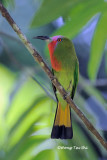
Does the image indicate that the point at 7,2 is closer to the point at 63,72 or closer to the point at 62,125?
the point at 63,72

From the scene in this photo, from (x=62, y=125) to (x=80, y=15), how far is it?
0.36 meters

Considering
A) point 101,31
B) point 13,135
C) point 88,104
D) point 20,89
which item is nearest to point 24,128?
point 13,135

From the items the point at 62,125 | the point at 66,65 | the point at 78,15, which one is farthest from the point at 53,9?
the point at 62,125

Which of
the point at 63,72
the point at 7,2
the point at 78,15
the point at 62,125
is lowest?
the point at 62,125

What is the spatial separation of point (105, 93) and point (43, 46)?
31 cm

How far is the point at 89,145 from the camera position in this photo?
894mm

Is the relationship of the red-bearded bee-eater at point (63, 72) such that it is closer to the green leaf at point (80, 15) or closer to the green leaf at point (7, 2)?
the green leaf at point (80, 15)

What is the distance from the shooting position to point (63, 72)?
81 cm

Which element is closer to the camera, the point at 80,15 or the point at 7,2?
the point at 80,15

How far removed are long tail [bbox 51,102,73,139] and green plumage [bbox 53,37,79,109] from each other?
0.08ft

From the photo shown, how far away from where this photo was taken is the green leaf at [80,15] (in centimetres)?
72

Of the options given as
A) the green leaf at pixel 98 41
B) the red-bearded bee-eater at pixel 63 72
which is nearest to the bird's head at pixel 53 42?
the red-bearded bee-eater at pixel 63 72

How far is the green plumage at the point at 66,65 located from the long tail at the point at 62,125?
0.08ft

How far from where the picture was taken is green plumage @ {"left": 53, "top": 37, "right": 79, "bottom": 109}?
0.80 meters
